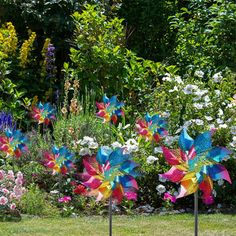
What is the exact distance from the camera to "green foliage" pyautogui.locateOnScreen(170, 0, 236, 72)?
9.47 m

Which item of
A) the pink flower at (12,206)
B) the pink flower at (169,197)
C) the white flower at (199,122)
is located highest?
the white flower at (199,122)

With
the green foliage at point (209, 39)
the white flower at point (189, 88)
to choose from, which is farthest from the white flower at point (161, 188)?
the green foliage at point (209, 39)

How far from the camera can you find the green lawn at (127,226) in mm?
5727

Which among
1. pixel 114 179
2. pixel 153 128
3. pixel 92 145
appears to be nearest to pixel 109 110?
pixel 92 145

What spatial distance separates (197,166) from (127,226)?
6.35 feet

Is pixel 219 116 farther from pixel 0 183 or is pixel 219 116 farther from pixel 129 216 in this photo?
pixel 0 183

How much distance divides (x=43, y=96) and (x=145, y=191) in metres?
3.31

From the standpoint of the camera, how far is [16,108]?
9.32 metres

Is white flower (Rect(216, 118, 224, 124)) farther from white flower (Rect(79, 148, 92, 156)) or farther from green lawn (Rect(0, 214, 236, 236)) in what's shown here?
white flower (Rect(79, 148, 92, 156))

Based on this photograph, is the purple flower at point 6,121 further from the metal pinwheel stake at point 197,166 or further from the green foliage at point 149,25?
the metal pinwheel stake at point 197,166

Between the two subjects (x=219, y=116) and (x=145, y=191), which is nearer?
(x=145, y=191)

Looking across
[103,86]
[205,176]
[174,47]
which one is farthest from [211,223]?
[174,47]

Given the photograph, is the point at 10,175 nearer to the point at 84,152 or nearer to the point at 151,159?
the point at 84,152

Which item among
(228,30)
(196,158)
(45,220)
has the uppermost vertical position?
(228,30)
